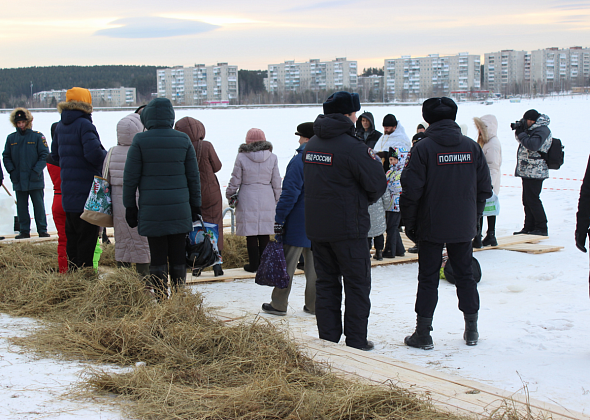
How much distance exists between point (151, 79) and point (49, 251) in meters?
146

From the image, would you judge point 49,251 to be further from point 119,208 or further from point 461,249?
point 461,249

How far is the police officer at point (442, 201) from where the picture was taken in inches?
154

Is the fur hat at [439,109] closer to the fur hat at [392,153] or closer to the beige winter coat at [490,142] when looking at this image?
the fur hat at [392,153]

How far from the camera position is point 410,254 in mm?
7254

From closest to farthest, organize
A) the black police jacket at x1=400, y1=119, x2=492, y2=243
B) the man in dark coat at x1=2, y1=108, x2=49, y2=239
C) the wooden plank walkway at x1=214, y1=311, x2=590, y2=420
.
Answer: the wooden plank walkway at x1=214, y1=311, x2=590, y2=420
the black police jacket at x1=400, y1=119, x2=492, y2=243
the man in dark coat at x1=2, y1=108, x2=49, y2=239

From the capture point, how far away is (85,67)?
476ft

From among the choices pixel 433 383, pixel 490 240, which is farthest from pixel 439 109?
pixel 490 240

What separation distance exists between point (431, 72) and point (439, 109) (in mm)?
174615

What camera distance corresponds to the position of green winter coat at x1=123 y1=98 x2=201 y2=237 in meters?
4.18

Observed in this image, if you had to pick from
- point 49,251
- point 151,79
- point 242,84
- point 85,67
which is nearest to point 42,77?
point 85,67

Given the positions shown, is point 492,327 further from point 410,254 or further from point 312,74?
point 312,74

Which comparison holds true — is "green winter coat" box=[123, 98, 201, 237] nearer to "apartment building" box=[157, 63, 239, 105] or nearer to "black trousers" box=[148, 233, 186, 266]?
"black trousers" box=[148, 233, 186, 266]

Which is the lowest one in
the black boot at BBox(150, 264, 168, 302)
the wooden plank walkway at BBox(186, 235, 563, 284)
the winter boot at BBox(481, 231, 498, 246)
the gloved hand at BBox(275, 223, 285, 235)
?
the wooden plank walkway at BBox(186, 235, 563, 284)

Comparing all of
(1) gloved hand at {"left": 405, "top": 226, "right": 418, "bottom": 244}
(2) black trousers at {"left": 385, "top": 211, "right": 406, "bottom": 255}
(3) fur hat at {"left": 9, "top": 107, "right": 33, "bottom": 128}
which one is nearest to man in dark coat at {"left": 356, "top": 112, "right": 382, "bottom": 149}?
(2) black trousers at {"left": 385, "top": 211, "right": 406, "bottom": 255}
